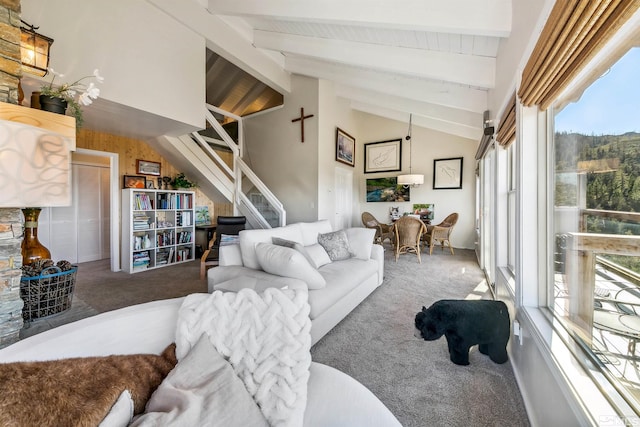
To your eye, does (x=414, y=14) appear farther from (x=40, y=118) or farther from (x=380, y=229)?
(x=380, y=229)

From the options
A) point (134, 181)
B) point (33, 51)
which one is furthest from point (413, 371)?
point (134, 181)

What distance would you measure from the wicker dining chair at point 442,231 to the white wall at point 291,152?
2500 millimetres

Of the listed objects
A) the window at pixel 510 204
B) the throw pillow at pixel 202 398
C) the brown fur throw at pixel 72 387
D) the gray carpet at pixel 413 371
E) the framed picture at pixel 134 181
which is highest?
the framed picture at pixel 134 181

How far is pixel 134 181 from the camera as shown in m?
4.53

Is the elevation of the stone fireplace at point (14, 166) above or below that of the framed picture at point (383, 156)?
below

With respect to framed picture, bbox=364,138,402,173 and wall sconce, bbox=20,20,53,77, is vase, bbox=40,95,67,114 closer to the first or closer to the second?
wall sconce, bbox=20,20,53,77

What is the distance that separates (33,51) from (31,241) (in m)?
1.75

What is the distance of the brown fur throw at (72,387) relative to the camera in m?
0.56

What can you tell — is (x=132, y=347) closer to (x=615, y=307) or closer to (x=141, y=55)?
(x=615, y=307)

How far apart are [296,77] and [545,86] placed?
499 centimetres

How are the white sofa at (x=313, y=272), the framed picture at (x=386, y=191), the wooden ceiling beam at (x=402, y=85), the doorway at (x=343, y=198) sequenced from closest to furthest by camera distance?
the white sofa at (x=313, y=272) → the wooden ceiling beam at (x=402, y=85) → the doorway at (x=343, y=198) → the framed picture at (x=386, y=191)

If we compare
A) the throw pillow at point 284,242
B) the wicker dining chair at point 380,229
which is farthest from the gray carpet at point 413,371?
the wicker dining chair at point 380,229

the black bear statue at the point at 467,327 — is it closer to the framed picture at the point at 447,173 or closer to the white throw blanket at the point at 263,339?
the white throw blanket at the point at 263,339

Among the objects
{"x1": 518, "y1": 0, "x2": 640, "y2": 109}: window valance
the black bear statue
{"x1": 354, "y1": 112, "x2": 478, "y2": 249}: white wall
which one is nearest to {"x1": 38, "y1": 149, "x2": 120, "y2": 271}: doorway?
the black bear statue
